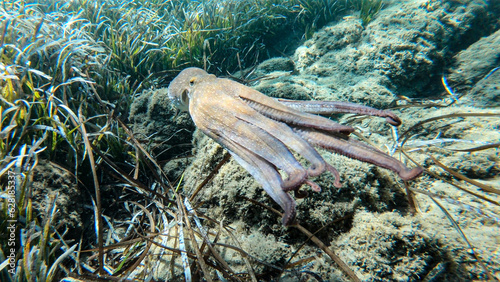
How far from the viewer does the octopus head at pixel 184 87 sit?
231 centimetres

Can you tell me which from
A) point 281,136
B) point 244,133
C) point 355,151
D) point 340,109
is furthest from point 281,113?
point 355,151

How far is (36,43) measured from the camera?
325 cm

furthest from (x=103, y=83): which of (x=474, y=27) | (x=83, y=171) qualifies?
(x=474, y=27)

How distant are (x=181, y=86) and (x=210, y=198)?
1.33 m

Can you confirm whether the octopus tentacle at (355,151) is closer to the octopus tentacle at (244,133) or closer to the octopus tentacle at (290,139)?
the octopus tentacle at (290,139)

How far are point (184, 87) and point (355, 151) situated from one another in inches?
75.4

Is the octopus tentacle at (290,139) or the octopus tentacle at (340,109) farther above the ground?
the octopus tentacle at (340,109)

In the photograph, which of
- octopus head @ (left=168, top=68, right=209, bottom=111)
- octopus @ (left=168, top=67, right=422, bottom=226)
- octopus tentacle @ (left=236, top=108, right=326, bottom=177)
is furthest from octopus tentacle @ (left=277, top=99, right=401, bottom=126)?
octopus head @ (left=168, top=68, right=209, bottom=111)

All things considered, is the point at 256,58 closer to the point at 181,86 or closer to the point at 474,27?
the point at 181,86

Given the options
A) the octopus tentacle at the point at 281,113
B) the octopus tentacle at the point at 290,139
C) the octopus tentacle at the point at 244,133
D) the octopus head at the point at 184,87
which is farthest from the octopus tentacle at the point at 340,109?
the octopus head at the point at 184,87

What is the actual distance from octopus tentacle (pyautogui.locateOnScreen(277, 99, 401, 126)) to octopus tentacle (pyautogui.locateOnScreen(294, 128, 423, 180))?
252 millimetres

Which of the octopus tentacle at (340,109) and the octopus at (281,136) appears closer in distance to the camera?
the octopus at (281,136)

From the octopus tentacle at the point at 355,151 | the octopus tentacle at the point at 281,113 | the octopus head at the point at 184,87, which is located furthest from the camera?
the octopus head at the point at 184,87

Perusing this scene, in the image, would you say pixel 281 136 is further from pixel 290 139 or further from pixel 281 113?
pixel 281 113
